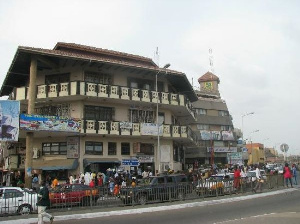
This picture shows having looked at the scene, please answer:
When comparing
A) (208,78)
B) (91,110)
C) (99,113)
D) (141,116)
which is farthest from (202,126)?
(91,110)

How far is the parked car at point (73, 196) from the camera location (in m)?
16.4

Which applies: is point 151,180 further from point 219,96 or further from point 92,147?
point 219,96

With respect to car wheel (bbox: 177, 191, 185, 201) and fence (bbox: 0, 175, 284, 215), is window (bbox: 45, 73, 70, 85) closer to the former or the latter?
fence (bbox: 0, 175, 284, 215)

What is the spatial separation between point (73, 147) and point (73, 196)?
1545cm

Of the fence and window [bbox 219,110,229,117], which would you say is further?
window [bbox 219,110,229,117]

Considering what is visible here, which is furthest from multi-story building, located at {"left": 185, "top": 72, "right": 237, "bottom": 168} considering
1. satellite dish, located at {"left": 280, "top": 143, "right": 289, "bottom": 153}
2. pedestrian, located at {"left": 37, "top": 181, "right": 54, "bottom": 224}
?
pedestrian, located at {"left": 37, "top": 181, "right": 54, "bottom": 224}

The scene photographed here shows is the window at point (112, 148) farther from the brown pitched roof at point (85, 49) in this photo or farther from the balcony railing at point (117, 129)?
the brown pitched roof at point (85, 49)

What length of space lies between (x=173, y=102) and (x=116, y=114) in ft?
20.0

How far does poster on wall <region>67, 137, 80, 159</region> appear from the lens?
104 feet

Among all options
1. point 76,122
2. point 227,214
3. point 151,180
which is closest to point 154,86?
point 76,122

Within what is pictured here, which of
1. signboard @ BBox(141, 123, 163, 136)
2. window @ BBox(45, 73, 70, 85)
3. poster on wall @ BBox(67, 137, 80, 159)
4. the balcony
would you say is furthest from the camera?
A: signboard @ BBox(141, 123, 163, 136)

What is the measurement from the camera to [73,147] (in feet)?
104

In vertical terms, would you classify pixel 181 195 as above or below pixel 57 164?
below

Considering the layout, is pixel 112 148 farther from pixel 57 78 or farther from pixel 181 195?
pixel 181 195
